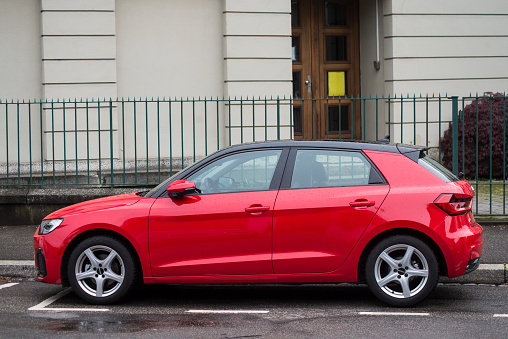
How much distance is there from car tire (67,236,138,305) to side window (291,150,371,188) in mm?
1545

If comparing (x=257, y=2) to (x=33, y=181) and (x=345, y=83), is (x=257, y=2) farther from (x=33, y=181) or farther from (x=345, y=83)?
(x=33, y=181)

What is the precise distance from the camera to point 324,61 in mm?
15656

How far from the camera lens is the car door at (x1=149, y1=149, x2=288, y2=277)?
6441 mm

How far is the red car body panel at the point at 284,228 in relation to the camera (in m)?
6.36

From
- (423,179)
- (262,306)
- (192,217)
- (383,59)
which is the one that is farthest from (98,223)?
(383,59)

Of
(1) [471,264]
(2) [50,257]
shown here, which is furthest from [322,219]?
(2) [50,257]

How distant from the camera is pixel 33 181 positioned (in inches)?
466

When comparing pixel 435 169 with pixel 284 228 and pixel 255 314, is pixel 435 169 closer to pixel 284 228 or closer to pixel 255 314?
pixel 284 228

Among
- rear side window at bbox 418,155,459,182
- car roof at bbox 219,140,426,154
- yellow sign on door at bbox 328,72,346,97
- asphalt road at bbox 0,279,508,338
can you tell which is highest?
yellow sign on door at bbox 328,72,346,97

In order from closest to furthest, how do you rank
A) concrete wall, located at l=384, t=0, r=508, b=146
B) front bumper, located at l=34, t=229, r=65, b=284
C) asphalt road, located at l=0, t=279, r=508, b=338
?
asphalt road, located at l=0, t=279, r=508, b=338 < front bumper, located at l=34, t=229, r=65, b=284 < concrete wall, located at l=384, t=0, r=508, b=146

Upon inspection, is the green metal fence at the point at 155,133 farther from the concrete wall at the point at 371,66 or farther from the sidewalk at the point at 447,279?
the sidewalk at the point at 447,279

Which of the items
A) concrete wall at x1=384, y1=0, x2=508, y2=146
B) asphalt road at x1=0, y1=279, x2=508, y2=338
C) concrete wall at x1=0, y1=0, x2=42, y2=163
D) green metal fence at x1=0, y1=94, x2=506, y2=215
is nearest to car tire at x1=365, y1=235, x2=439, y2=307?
asphalt road at x1=0, y1=279, x2=508, y2=338

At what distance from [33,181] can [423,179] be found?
7.13m

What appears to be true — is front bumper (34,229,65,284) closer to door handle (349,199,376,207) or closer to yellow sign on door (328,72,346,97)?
door handle (349,199,376,207)
